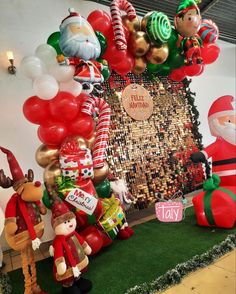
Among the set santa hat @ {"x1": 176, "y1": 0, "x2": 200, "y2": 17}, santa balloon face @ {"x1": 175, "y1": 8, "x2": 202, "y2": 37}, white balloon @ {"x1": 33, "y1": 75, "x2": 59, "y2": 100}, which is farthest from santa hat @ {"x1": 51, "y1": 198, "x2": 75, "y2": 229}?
santa hat @ {"x1": 176, "y1": 0, "x2": 200, "y2": 17}

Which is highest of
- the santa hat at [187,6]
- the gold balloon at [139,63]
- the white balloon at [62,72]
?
the santa hat at [187,6]

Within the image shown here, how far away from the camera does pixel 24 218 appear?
1626mm

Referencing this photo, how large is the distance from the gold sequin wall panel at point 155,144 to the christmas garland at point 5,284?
155cm

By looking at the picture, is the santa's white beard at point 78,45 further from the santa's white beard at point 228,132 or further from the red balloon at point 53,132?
the santa's white beard at point 228,132

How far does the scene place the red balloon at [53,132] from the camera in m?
2.16

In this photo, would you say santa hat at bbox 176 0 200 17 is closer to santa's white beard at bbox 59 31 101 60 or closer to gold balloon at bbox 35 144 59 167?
santa's white beard at bbox 59 31 101 60

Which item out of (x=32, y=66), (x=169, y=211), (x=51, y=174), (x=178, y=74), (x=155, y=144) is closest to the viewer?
(x=32, y=66)

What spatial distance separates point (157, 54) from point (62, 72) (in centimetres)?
115

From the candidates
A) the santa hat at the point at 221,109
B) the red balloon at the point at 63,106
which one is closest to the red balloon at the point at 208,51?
the santa hat at the point at 221,109

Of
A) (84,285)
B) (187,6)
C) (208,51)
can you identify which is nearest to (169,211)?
(84,285)

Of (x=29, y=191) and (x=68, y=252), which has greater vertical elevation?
(x=29, y=191)

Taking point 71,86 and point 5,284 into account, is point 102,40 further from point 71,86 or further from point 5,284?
point 5,284

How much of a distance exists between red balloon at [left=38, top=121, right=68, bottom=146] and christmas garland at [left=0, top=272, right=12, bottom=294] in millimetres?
1155

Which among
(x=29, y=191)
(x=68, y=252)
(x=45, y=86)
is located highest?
(x=45, y=86)
